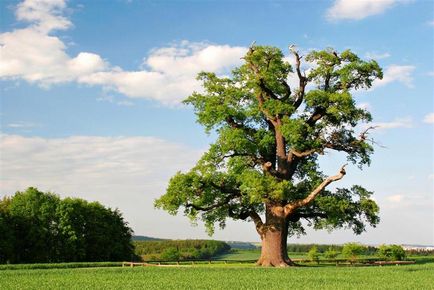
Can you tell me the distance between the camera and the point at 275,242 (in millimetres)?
45125

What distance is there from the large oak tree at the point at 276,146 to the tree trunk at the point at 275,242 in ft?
0.26

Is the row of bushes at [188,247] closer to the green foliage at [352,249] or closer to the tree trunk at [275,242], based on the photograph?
the green foliage at [352,249]

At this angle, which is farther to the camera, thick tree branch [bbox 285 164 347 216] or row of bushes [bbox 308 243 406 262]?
row of bushes [bbox 308 243 406 262]

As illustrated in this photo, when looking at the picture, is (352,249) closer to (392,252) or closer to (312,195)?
(392,252)

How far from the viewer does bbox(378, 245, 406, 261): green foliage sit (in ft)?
211

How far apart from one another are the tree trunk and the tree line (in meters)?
32.4

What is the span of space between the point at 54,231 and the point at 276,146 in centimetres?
3579

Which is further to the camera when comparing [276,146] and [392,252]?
[392,252]

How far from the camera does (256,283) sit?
1026 inches

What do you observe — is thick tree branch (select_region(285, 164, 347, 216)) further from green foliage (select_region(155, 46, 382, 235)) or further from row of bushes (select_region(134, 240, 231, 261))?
row of bushes (select_region(134, 240, 231, 261))

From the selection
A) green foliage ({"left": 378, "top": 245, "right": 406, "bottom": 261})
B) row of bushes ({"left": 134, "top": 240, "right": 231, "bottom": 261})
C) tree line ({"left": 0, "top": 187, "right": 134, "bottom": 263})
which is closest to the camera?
green foliage ({"left": 378, "top": 245, "right": 406, "bottom": 261})

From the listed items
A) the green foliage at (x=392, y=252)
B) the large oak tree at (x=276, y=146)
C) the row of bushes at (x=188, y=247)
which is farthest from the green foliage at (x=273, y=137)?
the row of bushes at (x=188, y=247)

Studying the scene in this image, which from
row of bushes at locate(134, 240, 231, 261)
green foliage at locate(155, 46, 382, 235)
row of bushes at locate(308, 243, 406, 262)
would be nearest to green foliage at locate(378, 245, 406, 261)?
row of bushes at locate(308, 243, 406, 262)

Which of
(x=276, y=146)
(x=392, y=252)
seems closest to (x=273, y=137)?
(x=276, y=146)
